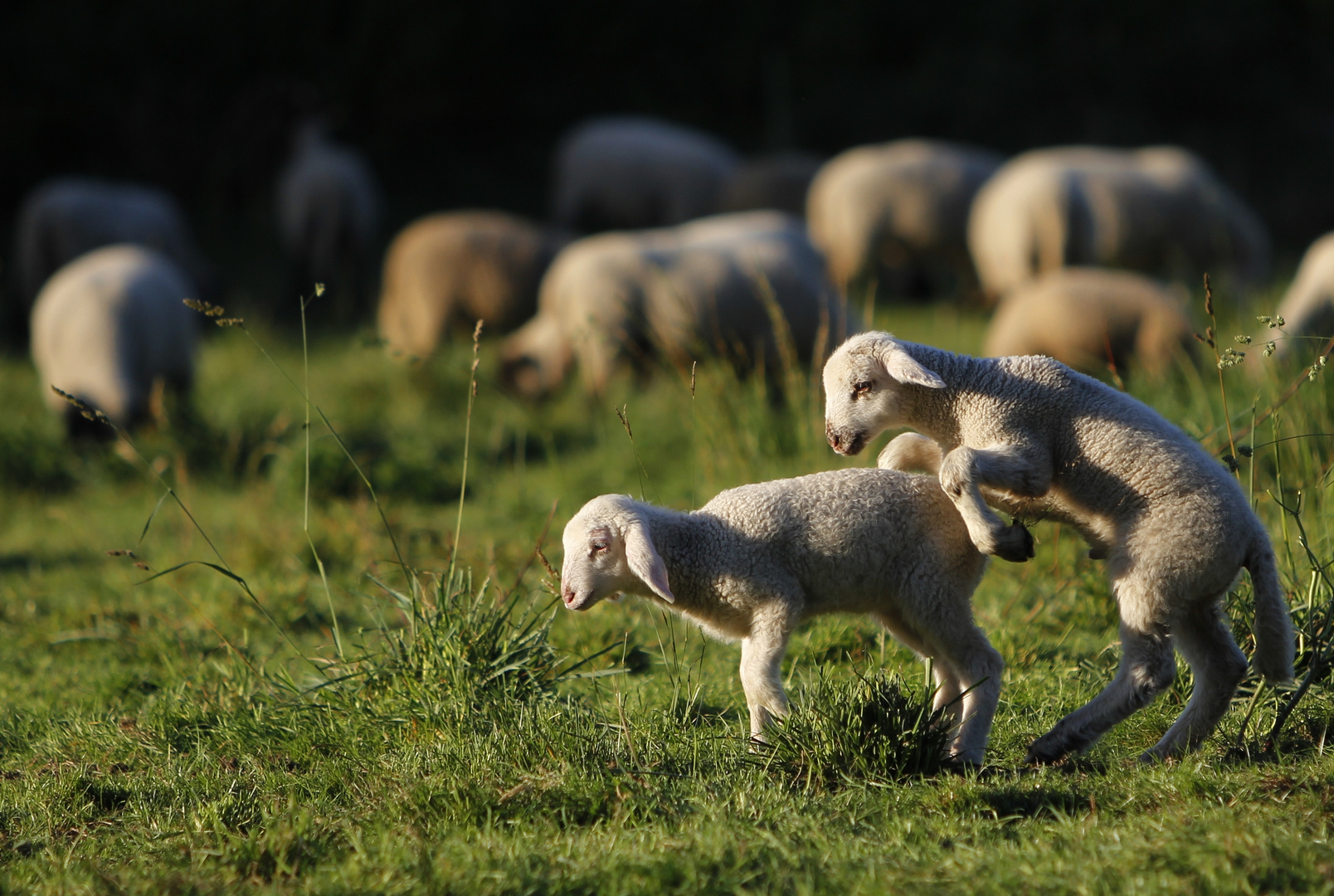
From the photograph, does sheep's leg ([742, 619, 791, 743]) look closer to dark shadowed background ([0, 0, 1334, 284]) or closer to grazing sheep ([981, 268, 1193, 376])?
grazing sheep ([981, 268, 1193, 376])

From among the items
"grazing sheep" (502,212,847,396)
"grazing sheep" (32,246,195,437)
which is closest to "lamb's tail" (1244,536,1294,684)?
"grazing sheep" (502,212,847,396)

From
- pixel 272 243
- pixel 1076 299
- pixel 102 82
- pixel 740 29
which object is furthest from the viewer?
pixel 740 29

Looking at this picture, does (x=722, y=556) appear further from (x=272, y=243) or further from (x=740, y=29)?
(x=740, y=29)

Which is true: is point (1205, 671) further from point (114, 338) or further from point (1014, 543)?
point (114, 338)

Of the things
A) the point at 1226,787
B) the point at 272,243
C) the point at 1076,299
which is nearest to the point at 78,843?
the point at 1226,787

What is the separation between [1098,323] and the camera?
8.29 meters

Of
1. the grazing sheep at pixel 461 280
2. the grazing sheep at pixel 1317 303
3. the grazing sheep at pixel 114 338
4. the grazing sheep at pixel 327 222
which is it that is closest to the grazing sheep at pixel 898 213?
the grazing sheep at pixel 461 280

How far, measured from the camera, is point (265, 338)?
37.9 feet

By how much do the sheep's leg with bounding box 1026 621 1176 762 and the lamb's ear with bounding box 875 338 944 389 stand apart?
0.73 metres

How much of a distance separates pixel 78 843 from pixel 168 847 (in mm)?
236

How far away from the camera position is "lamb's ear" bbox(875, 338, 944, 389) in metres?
2.86

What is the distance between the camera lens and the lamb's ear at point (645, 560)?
277cm

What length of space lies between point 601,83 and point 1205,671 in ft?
66.6

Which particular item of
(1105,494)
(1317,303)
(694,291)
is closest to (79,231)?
(694,291)
